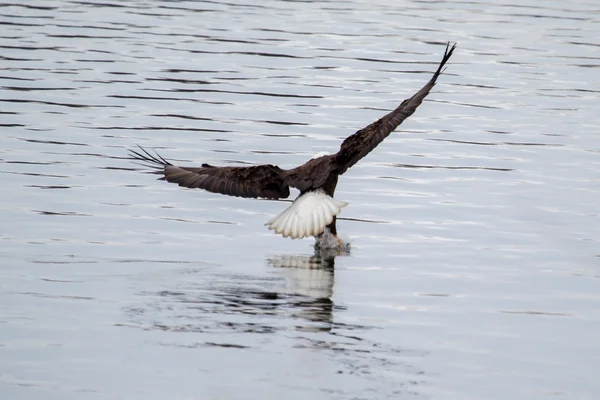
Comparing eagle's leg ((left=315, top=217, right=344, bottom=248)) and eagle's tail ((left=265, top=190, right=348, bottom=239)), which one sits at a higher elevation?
eagle's tail ((left=265, top=190, right=348, bottom=239))

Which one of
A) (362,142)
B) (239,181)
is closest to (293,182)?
(239,181)

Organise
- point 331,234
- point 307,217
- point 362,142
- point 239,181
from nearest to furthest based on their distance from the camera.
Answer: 1. point 307,217
2. point 239,181
3. point 331,234
4. point 362,142

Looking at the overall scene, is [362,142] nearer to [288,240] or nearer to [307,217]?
[288,240]

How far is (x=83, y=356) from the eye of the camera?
5.87 meters

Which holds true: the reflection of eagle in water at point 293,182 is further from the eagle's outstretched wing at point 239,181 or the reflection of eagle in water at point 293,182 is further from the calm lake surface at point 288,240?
the calm lake surface at point 288,240

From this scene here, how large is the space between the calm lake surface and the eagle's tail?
237mm

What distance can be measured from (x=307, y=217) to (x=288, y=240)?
2.80 feet

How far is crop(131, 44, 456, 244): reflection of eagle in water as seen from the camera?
811 centimetres

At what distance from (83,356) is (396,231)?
360cm

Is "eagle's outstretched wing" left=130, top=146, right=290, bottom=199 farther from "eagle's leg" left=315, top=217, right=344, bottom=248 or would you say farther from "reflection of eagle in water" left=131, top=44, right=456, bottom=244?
"eagle's leg" left=315, top=217, right=344, bottom=248

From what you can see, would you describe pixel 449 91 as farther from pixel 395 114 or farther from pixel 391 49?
pixel 395 114

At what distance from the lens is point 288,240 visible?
8.93 metres

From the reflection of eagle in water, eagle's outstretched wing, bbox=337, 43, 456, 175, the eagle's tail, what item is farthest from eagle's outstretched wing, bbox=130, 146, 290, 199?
eagle's outstretched wing, bbox=337, 43, 456, 175

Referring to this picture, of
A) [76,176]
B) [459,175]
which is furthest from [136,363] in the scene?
[459,175]
